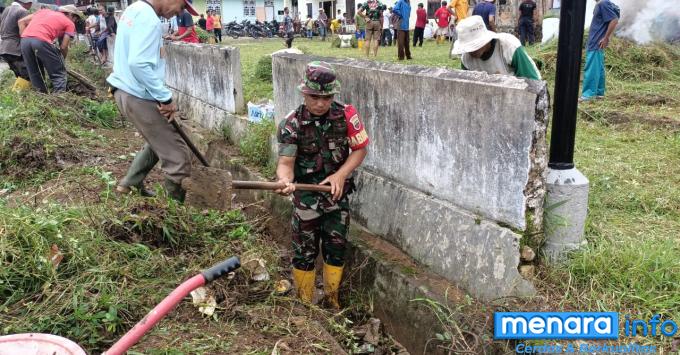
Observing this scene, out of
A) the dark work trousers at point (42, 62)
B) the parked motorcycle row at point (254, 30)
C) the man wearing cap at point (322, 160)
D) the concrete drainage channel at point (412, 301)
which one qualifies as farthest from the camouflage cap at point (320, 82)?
the parked motorcycle row at point (254, 30)

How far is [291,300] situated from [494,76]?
1.86 metres

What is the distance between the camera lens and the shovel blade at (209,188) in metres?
3.45

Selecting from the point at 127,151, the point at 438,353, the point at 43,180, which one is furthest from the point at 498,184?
the point at 127,151

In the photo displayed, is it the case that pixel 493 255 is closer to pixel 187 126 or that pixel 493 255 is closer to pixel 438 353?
pixel 438 353

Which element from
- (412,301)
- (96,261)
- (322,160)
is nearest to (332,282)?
(412,301)

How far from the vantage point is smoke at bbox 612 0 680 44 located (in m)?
10.8

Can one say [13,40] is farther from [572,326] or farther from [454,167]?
[572,326]

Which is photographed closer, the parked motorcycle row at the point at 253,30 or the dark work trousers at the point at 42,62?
the dark work trousers at the point at 42,62

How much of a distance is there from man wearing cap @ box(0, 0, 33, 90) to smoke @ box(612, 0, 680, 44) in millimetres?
11176

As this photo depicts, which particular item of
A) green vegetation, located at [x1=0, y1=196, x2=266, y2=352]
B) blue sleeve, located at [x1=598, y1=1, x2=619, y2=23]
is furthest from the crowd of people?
blue sleeve, located at [x1=598, y1=1, x2=619, y2=23]

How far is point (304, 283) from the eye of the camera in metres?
3.88

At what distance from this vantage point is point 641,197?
12.6 ft

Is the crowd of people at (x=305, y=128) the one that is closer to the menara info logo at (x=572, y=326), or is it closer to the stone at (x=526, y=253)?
the stone at (x=526, y=253)

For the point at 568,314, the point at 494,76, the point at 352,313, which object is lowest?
the point at 352,313
